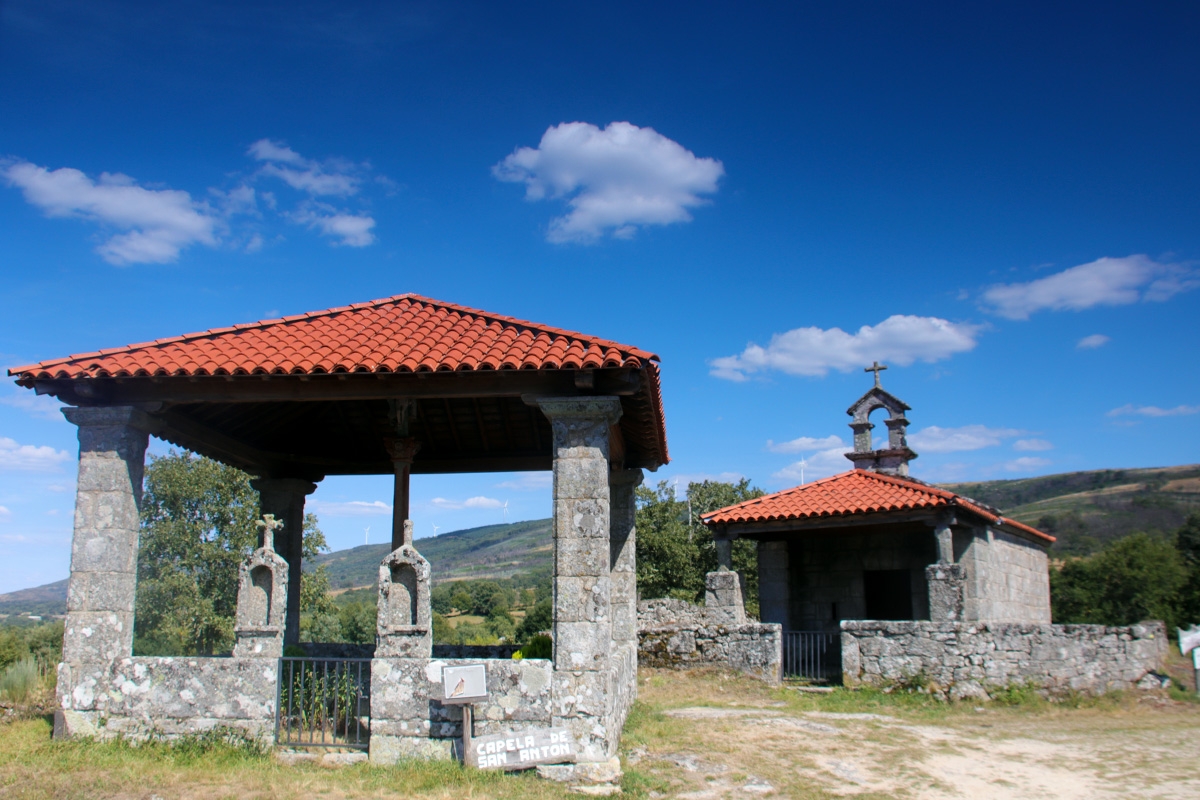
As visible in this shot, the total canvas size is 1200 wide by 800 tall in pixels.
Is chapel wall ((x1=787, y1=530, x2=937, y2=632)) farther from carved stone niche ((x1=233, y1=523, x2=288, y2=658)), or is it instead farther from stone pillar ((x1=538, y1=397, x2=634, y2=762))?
carved stone niche ((x1=233, y1=523, x2=288, y2=658))

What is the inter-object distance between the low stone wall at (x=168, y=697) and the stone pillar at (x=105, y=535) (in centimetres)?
22

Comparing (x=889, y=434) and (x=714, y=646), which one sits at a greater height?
(x=889, y=434)

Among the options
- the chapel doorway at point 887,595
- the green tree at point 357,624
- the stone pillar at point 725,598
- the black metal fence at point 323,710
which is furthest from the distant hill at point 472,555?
the black metal fence at point 323,710

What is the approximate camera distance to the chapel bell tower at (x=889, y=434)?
1759 cm

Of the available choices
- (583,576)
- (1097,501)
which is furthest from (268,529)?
(1097,501)

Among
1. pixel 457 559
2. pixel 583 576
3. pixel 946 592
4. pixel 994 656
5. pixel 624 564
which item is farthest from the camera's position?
pixel 457 559

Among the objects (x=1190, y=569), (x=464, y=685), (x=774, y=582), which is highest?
(x=774, y=582)

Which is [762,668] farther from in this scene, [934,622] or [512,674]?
[512,674]

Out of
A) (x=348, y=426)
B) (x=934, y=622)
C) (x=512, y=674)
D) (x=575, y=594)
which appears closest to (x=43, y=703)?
(x=348, y=426)

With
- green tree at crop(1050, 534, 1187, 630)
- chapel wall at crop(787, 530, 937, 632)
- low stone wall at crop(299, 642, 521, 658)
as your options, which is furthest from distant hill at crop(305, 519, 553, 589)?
low stone wall at crop(299, 642, 521, 658)

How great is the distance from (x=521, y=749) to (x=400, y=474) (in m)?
3.91

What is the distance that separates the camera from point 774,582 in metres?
16.7

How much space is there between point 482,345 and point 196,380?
259 cm

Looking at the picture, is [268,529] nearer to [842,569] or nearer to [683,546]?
[842,569]
